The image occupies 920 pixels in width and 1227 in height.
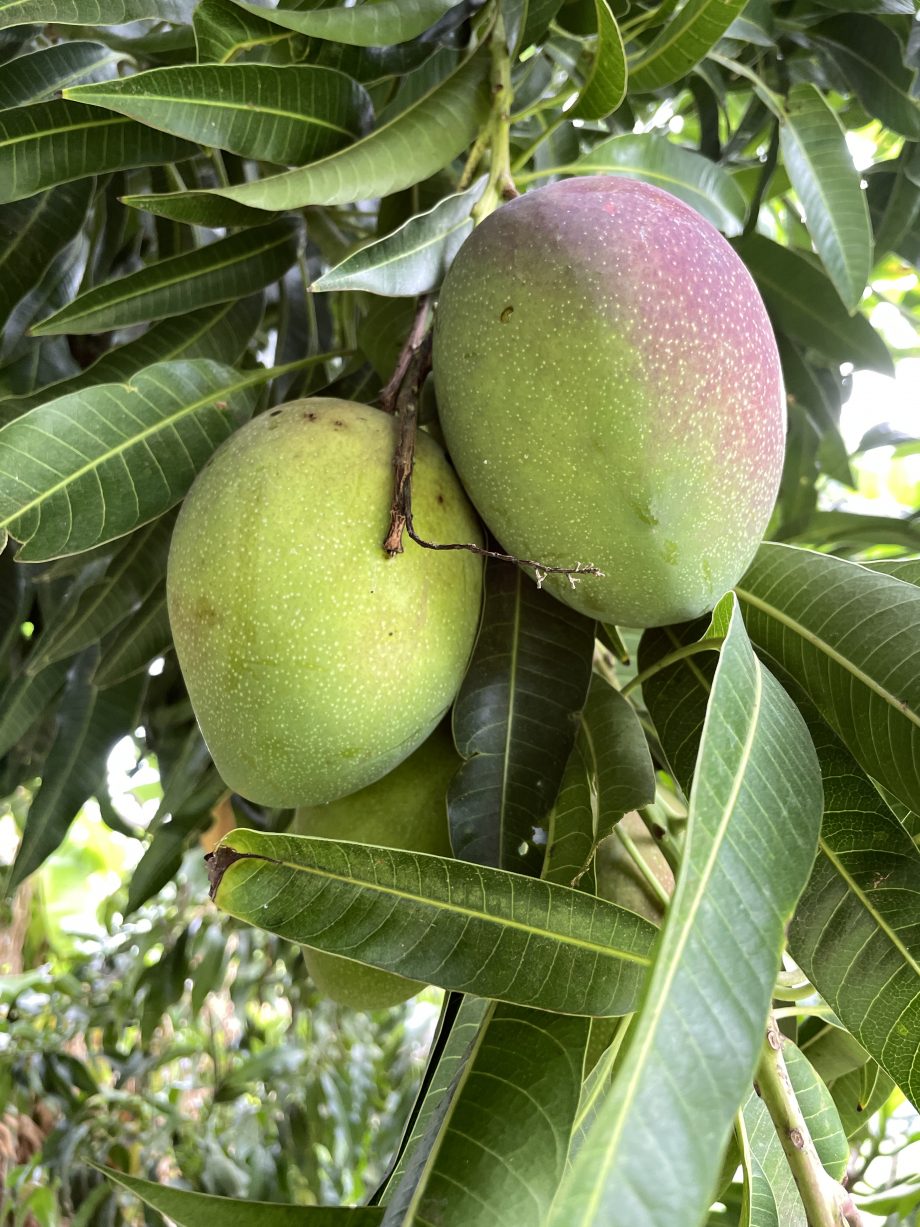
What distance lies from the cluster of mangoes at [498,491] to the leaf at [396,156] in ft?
0.34

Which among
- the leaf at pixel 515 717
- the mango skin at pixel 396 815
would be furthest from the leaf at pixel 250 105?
the mango skin at pixel 396 815

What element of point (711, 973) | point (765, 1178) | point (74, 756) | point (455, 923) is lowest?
point (74, 756)

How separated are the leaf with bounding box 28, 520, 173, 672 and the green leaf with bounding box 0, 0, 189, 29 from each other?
0.41m

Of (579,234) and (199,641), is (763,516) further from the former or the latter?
(199,641)

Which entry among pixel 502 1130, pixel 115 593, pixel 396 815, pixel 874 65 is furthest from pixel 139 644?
pixel 874 65

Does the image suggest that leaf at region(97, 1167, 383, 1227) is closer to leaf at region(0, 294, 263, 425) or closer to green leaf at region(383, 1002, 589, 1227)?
green leaf at region(383, 1002, 589, 1227)

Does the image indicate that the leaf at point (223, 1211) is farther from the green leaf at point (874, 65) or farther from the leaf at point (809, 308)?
the green leaf at point (874, 65)

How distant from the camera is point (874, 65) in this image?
39.6 inches

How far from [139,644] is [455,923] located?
0.54 m

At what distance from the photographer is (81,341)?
1167 millimetres

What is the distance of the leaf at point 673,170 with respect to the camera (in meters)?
0.84

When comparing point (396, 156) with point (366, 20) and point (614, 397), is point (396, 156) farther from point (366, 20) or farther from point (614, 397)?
point (614, 397)

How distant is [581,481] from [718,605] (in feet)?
0.41

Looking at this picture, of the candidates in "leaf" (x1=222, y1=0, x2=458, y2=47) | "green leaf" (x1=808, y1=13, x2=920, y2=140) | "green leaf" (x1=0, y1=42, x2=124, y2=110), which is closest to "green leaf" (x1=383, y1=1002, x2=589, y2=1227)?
"leaf" (x1=222, y1=0, x2=458, y2=47)
